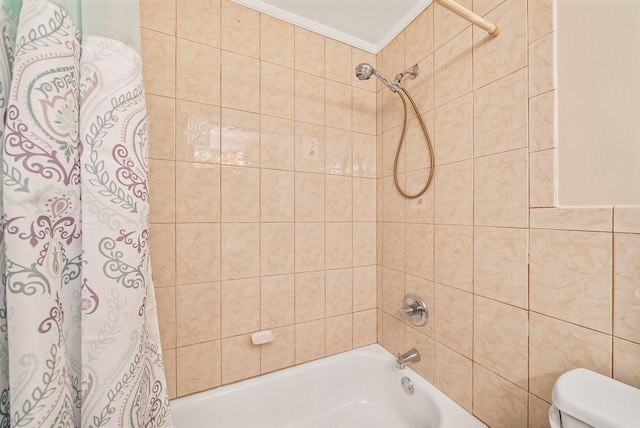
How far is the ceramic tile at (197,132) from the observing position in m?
1.12

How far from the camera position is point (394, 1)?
1227 millimetres

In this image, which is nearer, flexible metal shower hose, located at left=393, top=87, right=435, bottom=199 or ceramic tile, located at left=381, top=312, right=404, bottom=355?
Result: flexible metal shower hose, located at left=393, top=87, right=435, bottom=199

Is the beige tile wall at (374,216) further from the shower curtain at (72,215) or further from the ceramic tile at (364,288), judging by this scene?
the shower curtain at (72,215)

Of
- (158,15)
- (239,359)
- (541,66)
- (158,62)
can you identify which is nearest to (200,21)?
(158,15)

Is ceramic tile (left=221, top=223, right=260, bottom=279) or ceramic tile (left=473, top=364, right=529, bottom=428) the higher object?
ceramic tile (left=221, top=223, right=260, bottom=279)

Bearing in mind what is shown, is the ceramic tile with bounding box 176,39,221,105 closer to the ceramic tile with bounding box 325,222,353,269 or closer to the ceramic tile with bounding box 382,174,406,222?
the ceramic tile with bounding box 325,222,353,269

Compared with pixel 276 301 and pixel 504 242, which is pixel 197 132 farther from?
pixel 504 242

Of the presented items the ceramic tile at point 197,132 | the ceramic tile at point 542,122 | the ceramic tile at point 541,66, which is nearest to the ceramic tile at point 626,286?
the ceramic tile at point 542,122

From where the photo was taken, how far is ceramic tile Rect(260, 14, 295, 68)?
1.27 meters

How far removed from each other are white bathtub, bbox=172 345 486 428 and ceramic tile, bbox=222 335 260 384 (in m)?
0.04

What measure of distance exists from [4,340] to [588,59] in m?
1.57

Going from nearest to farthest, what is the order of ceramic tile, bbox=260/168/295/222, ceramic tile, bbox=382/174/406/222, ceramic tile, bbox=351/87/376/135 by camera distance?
ceramic tile, bbox=260/168/295/222 < ceramic tile, bbox=382/174/406/222 < ceramic tile, bbox=351/87/376/135

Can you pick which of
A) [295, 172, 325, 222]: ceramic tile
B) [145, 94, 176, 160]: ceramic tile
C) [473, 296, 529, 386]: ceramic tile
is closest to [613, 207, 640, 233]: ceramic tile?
[473, 296, 529, 386]: ceramic tile

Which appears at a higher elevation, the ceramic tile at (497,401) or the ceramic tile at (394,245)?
the ceramic tile at (394,245)
